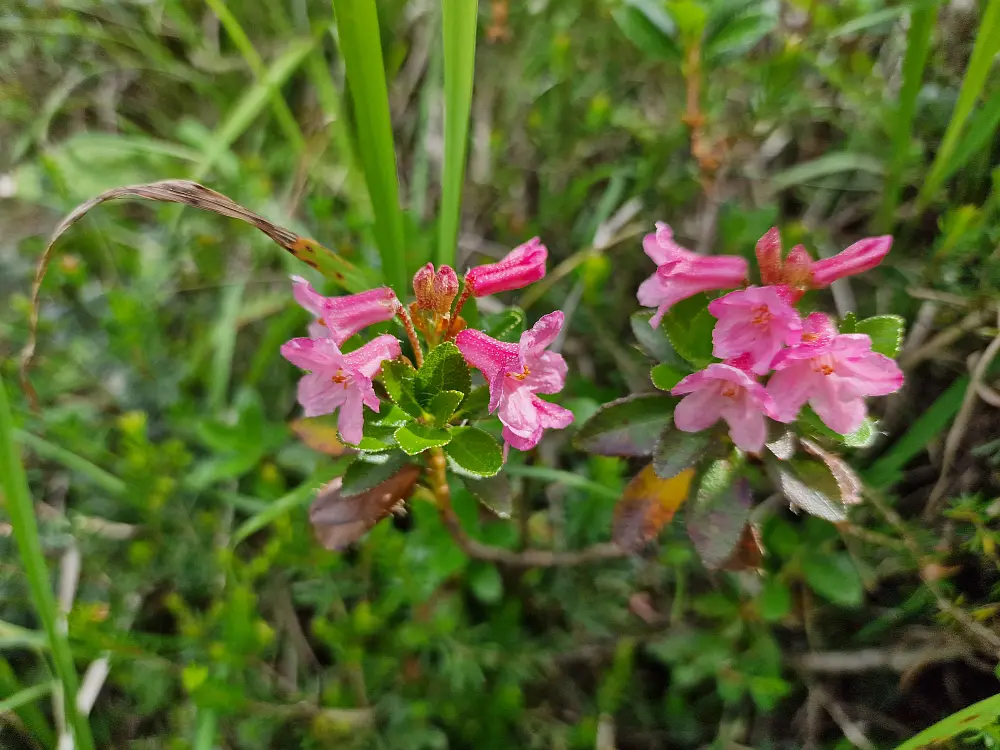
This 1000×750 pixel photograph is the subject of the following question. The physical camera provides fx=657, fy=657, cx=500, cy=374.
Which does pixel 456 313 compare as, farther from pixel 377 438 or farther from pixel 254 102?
pixel 254 102

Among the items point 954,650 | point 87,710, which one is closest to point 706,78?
point 954,650

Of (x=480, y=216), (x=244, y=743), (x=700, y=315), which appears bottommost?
(x=244, y=743)

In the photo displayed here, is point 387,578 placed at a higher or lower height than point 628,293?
lower

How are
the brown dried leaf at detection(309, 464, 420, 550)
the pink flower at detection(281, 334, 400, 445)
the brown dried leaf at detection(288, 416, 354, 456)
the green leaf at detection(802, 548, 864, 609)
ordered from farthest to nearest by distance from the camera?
the green leaf at detection(802, 548, 864, 609) → the brown dried leaf at detection(288, 416, 354, 456) → the brown dried leaf at detection(309, 464, 420, 550) → the pink flower at detection(281, 334, 400, 445)

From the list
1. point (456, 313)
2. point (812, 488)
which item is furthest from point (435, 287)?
point (812, 488)

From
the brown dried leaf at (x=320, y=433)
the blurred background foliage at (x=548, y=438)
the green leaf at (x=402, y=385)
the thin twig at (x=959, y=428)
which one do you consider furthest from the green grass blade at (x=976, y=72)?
the brown dried leaf at (x=320, y=433)

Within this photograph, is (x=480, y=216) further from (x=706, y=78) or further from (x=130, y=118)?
(x=130, y=118)

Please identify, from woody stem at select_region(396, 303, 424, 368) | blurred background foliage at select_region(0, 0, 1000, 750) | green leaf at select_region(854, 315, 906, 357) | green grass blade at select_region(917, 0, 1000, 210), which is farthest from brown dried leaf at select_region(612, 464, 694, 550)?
green grass blade at select_region(917, 0, 1000, 210)

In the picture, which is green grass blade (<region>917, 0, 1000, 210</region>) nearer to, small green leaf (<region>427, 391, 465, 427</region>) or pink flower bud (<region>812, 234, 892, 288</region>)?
pink flower bud (<region>812, 234, 892, 288</region>)
